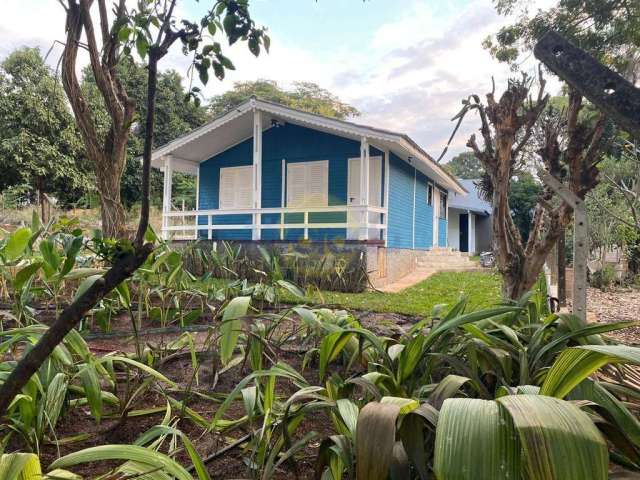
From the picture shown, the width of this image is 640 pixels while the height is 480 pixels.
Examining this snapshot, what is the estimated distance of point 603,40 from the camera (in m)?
6.67

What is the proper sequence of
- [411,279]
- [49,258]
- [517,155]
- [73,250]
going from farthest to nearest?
[411,279] → [517,155] → [49,258] → [73,250]

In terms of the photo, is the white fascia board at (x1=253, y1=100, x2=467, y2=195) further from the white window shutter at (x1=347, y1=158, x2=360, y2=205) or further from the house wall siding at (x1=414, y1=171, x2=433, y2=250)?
the house wall siding at (x1=414, y1=171, x2=433, y2=250)

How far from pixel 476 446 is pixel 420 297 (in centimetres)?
682

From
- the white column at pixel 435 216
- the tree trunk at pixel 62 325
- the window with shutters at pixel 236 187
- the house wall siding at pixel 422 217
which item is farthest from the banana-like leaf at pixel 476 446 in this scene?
the white column at pixel 435 216

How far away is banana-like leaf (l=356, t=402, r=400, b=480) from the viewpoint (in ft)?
2.32

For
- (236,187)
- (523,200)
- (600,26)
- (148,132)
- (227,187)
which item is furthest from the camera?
(523,200)

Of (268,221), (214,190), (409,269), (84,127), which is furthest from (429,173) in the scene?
(84,127)

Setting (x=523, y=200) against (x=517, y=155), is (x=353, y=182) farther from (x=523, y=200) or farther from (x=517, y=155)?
(x=523, y=200)

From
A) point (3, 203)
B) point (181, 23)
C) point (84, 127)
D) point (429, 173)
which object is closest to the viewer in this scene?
point (181, 23)

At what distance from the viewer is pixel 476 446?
0.59m

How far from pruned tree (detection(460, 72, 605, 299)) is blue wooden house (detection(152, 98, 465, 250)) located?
7.23 m

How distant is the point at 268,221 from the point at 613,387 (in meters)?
12.1

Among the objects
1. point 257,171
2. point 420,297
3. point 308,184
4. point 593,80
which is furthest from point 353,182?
point 593,80

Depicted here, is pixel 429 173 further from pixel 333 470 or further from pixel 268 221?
pixel 333 470
